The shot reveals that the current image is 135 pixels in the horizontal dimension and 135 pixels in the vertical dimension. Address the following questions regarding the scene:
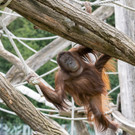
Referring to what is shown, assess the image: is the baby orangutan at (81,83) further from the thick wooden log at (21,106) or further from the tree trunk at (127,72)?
the thick wooden log at (21,106)

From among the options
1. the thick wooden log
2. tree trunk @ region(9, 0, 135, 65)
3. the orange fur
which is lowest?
the orange fur

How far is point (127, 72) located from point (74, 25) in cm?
147

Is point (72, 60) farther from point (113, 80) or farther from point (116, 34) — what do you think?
point (113, 80)

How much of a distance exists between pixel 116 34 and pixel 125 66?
4.30 feet

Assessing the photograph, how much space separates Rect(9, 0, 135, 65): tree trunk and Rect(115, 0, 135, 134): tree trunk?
3.62 ft

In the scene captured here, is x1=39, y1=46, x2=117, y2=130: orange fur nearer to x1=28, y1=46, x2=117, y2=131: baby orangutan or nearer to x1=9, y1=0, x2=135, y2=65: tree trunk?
x1=28, y1=46, x2=117, y2=131: baby orangutan

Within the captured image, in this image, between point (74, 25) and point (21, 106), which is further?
point (21, 106)

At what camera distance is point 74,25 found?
63.9 inches

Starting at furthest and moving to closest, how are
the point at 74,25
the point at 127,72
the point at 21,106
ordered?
the point at 127,72 < the point at 21,106 < the point at 74,25

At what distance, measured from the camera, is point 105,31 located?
1675 millimetres

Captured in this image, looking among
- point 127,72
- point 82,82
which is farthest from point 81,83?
point 127,72

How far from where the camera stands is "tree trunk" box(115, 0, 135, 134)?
2.83m

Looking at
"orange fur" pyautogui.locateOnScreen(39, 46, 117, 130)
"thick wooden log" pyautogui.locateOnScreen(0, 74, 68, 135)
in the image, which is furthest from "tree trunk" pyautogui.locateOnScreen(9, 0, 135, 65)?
"orange fur" pyautogui.locateOnScreen(39, 46, 117, 130)

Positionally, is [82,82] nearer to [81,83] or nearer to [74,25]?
[81,83]
